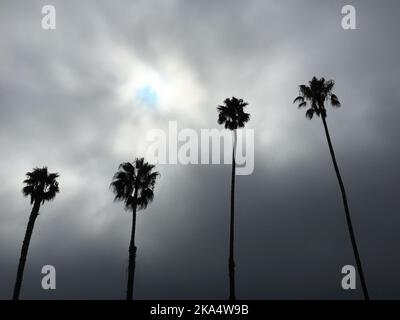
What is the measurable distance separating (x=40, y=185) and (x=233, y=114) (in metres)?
23.5

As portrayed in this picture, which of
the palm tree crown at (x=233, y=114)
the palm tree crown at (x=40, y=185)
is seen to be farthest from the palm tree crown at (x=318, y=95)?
the palm tree crown at (x=40, y=185)

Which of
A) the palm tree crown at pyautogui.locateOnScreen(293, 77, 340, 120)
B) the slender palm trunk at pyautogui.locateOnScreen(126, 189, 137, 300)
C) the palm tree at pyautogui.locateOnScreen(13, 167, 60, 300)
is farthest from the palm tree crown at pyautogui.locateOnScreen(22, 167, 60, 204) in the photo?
the palm tree crown at pyautogui.locateOnScreen(293, 77, 340, 120)

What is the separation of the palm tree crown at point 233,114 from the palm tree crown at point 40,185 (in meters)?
20.7

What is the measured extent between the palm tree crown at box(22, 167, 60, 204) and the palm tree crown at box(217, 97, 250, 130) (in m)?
20.7

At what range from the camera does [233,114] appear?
132 ft

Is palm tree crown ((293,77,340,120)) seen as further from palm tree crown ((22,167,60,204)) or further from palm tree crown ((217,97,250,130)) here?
palm tree crown ((22,167,60,204))

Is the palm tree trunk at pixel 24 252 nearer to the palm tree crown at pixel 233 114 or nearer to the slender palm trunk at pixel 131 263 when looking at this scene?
the slender palm trunk at pixel 131 263

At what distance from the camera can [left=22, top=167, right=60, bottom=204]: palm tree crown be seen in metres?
40.3
